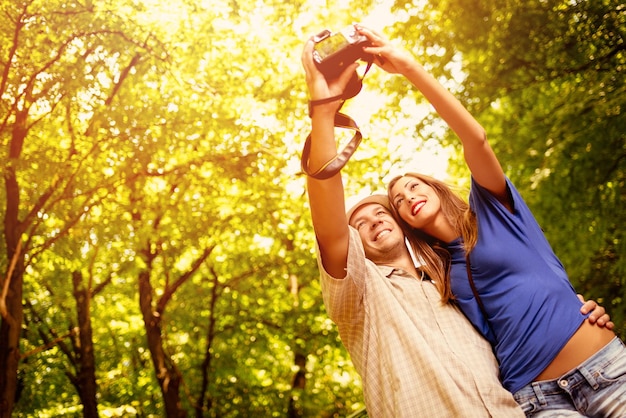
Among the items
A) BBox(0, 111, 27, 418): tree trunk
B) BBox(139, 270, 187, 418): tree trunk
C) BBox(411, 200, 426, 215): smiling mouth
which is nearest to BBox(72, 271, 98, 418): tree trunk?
BBox(139, 270, 187, 418): tree trunk

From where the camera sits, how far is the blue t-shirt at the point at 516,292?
187 centimetres

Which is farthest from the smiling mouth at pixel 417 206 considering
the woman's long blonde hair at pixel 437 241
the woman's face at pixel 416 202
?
the woman's long blonde hair at pixel 437 241

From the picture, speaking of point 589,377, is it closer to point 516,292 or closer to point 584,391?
point 584,391

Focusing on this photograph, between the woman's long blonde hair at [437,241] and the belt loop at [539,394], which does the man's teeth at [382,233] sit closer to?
the woman's long blonde hair at [437,241]

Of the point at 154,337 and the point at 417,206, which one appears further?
the point at 154,337

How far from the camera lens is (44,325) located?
1231 cm

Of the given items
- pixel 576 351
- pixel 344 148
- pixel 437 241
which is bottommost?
pixel 576 351

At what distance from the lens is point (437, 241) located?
2352 millimetres

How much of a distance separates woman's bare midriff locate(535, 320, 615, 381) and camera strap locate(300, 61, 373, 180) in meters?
0.97

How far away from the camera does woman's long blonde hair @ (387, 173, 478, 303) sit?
2133mm

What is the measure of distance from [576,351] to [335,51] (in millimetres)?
1298

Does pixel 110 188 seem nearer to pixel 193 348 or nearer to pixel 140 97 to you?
pixel 140 97

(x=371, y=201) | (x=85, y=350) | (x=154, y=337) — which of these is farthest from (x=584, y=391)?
(x=85, y=350)

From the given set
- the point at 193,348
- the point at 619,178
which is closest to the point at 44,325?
the point at 193,348
